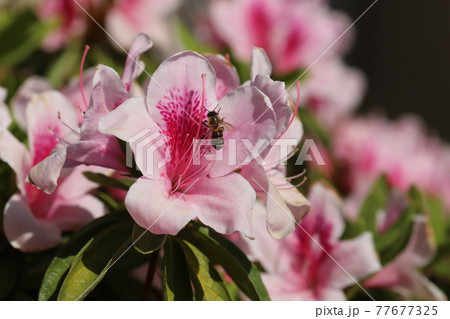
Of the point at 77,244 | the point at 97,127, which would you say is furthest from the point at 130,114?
the point at 77,244

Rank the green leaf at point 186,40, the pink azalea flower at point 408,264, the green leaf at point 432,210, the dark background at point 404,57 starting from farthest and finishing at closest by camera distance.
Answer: the dark background at point 404,57
the green leaf at point 186,40
the green leaf at point 432,210
the pink azalea flower at point 408,264

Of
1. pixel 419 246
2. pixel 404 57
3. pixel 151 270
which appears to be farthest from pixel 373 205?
pixel 404 57

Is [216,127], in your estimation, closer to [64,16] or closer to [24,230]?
[24,230]

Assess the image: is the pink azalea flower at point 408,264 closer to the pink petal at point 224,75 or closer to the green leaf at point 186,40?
the pink petal at point 224,75

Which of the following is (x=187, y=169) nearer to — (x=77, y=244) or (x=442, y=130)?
(x=77, y=244)

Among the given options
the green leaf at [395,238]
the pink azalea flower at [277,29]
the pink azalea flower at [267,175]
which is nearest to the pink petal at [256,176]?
the pink azalea flower at [267,175]

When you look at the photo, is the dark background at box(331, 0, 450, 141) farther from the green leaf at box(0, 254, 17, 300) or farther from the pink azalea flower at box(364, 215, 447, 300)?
the green leaf at box(0, 254, 17, 300)
